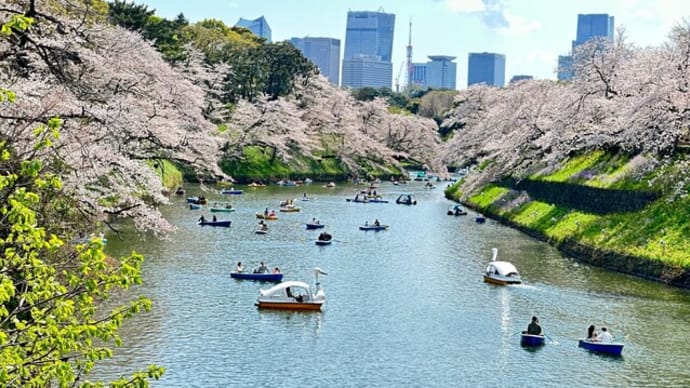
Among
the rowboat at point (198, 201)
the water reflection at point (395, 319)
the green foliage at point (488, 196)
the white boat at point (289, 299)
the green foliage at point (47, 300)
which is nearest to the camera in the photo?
the green foliage at point (47, 300)

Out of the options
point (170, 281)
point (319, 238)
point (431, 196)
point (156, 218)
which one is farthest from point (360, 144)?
point (156, 218)

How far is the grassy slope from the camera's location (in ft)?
125

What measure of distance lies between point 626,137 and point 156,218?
91.4ft

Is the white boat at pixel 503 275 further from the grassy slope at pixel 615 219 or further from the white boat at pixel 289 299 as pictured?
the white boat at pixel 289 299

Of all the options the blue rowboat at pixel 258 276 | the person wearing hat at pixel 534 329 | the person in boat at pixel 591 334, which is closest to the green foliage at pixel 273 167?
the blue rowboat at pixel 258 276

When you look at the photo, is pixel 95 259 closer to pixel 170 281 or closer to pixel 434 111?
pixel 170 281

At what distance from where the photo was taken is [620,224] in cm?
4309

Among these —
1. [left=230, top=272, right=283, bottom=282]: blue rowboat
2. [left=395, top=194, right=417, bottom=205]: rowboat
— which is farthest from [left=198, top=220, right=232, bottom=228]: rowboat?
[left=395, top=194, right=417, bottom=205]: rowboat

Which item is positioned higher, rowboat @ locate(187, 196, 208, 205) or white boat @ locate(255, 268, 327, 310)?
rowboat @ locate(187, 196, 208, 205)

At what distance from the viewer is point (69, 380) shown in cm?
956

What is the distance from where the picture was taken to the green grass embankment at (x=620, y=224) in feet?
123

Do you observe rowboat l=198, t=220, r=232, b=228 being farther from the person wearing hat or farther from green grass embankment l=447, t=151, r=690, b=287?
the person wearing hat

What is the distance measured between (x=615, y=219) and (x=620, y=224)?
112cm

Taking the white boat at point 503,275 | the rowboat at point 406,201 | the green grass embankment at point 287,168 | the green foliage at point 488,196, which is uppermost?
the green grass embankment at point 287,168
